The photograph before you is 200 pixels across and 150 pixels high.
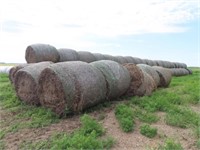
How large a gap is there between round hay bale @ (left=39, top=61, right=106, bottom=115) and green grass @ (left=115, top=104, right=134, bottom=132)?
1.75 ft

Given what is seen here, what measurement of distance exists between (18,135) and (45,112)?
42.6 inches

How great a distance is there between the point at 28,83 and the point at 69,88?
68.1 inches

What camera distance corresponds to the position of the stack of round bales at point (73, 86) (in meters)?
5.91

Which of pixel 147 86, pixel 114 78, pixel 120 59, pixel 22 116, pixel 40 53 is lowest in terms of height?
pixel 120 59

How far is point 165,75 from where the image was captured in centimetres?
1100

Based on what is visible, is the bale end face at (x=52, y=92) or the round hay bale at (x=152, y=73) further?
the round hay bale at (x=152, y=73)

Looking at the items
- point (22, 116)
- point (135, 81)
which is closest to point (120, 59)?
point (135, 81)

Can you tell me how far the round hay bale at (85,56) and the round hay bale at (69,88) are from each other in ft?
25.0

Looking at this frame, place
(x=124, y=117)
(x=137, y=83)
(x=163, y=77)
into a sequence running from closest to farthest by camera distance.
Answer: (x=124, y=117)
(x=137, y=83)
(x=163, y=77)

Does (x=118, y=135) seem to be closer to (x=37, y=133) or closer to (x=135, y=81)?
(x=37, y=133)

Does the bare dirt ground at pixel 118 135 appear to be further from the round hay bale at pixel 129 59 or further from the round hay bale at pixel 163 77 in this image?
the round hay bale at pixel 129 59

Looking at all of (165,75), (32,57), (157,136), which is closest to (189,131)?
(157,136)

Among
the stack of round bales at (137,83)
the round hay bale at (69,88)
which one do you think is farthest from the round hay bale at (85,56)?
the round hay bale at (69,88)

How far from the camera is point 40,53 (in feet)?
38.5
